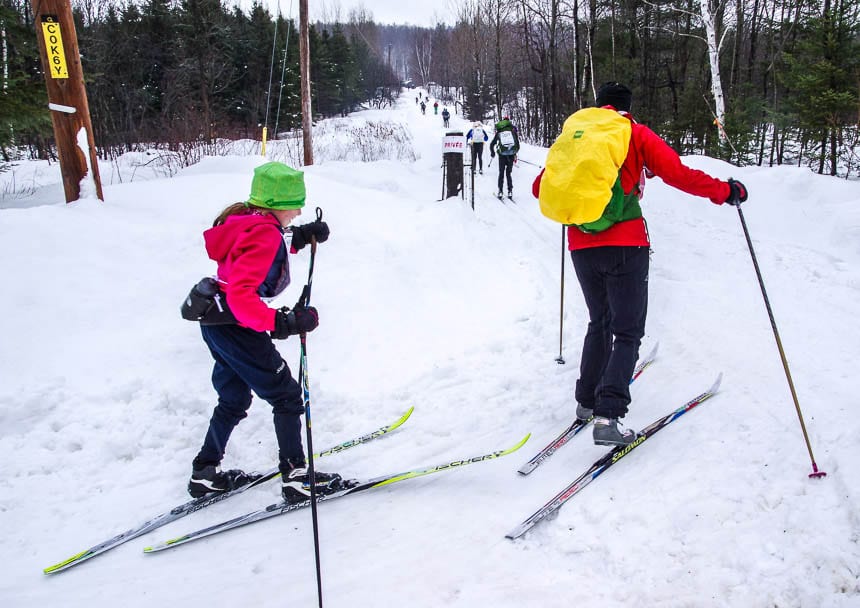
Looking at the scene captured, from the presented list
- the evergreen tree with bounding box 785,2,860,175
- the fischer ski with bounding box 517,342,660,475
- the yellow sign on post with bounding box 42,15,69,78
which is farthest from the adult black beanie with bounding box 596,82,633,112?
the evergreen tree with bounding box 785,2,860,175

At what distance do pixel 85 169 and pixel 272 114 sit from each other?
27357 mm

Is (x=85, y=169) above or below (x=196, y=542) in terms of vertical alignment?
above

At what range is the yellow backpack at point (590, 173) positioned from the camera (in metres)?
2.62

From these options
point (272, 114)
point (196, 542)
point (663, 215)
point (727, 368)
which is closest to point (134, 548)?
point (196, 542)

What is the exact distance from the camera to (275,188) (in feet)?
8.38

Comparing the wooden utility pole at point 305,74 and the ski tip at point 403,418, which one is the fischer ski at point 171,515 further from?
the wooden utility pole at point 305,74

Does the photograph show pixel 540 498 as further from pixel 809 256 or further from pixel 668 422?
pixel 809 256

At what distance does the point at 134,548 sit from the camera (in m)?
2.60

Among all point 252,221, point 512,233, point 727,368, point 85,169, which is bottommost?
point 727,368

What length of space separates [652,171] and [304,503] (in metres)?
2.66

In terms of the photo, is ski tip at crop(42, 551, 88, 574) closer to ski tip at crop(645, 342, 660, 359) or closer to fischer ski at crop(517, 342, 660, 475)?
fischer ski at crop(517, 342, 660, 475)

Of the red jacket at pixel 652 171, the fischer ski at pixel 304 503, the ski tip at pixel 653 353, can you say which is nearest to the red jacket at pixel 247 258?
the fischer ski at pixel 304 503

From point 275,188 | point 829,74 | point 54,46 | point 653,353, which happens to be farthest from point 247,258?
point 829,74

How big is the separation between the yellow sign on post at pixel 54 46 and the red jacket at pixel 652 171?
6.19 metres
